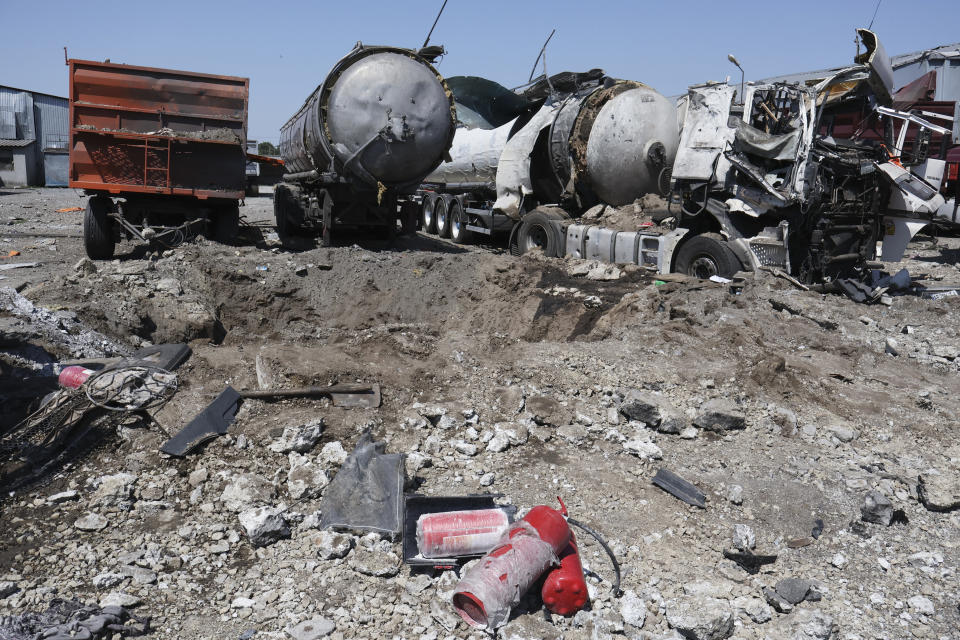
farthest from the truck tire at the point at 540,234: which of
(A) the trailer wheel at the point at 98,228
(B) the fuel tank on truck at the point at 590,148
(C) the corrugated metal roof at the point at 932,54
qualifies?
(C) the corrugated metal roof at the point at 932,54

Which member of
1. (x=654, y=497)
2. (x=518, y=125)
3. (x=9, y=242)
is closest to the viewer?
(x=654, y=497)

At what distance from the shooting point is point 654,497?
3.80 meters

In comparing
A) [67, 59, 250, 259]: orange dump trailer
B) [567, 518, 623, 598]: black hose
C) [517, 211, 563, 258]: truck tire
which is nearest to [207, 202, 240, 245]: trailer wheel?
[67, 59, 250, 259]: orange dump trailer

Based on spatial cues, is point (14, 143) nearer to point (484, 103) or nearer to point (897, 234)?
point (484, 103)

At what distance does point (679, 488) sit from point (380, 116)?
7.55 m

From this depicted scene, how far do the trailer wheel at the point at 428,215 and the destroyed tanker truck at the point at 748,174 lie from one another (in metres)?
5.27

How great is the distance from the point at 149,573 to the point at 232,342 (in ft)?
13.4

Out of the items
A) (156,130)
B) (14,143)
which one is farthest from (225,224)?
(14,143)

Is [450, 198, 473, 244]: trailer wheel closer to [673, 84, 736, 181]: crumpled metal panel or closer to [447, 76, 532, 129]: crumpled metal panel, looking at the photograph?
[447, 76, 532, 129]: crumpled metal panel

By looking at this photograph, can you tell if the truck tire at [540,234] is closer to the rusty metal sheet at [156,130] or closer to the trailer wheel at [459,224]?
the trailer wheel at [459,224]

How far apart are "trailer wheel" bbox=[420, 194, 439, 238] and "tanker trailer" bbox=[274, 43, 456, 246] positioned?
19.1 feet

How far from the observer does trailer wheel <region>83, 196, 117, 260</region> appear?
9.69 metres

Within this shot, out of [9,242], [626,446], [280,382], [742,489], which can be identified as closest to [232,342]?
[280,382]

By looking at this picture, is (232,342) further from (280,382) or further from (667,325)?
(667,325)
